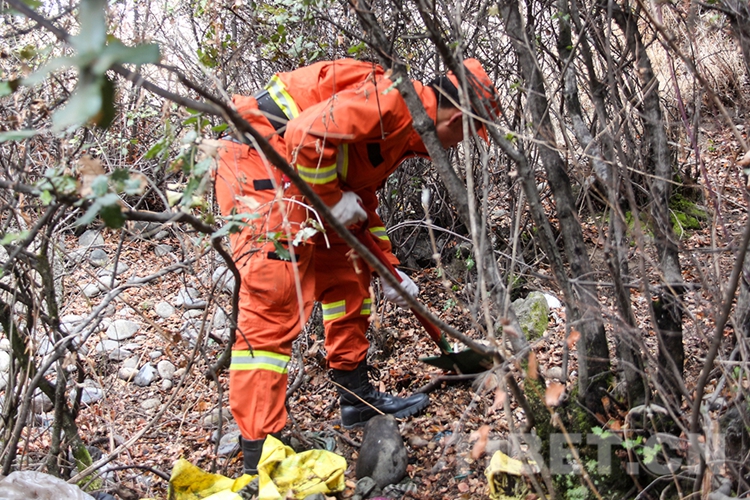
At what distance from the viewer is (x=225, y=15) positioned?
3.77 m

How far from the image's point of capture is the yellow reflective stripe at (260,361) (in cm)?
241

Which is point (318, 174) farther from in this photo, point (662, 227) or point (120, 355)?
point (120, 355)

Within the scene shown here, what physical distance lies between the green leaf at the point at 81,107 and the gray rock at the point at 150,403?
3210mm

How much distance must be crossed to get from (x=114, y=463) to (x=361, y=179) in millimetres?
1692

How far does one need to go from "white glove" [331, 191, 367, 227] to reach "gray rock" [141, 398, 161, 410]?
5.90ft

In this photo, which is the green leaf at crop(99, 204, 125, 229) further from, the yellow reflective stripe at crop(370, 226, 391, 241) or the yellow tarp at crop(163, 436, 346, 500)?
the yellow reflective stripe at crop(370, 226, 391, 241)


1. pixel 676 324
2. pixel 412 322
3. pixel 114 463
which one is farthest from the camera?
pixel 412 322

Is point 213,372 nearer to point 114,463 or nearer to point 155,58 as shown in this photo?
point 114,463

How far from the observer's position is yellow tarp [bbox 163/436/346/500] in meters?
2.07

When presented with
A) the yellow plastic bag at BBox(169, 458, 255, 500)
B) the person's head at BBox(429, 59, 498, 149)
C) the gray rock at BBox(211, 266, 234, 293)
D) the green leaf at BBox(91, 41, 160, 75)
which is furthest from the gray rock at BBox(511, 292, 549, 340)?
the green leaf at BBox(91, 41, 160, 75)

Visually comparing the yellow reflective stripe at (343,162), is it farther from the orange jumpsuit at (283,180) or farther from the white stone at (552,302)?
the white stone at (552,302)

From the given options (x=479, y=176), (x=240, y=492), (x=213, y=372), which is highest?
(x=479, y=176)

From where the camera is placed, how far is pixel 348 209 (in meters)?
2.56

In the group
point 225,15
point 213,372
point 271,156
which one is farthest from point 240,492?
point 225,15
